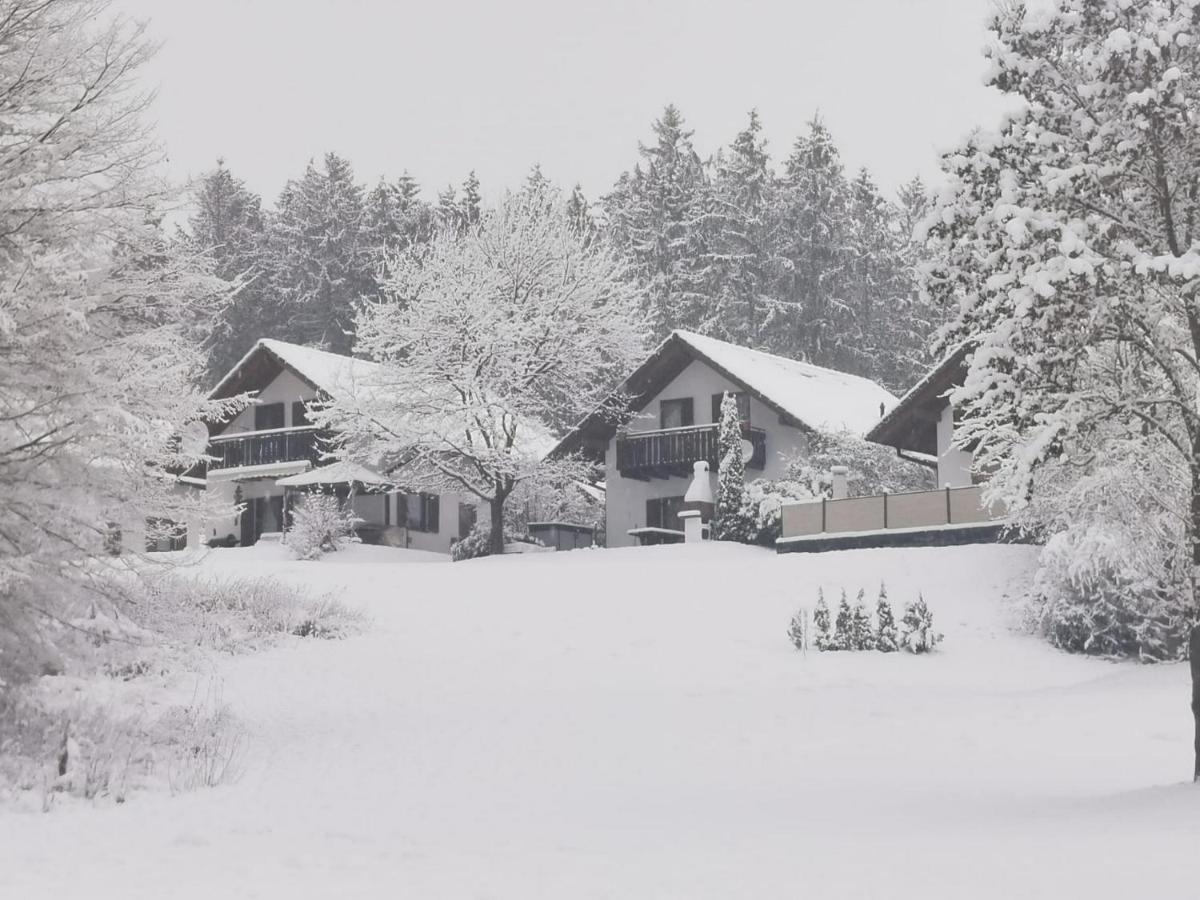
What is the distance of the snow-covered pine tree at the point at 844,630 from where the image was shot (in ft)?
79.8

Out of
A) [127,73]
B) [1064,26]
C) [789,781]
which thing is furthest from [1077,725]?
[127,73]

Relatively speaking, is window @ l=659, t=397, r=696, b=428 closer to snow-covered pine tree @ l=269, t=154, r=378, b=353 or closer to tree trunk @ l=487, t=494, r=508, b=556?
tree trunk @ l=487, t=494, r=508, b=556

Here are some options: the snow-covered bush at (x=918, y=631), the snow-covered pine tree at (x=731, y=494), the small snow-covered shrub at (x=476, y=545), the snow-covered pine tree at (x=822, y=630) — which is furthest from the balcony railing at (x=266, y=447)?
the snow-covered bush at (x=918, y=631)

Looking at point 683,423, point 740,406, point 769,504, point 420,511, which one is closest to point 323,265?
point 420,511

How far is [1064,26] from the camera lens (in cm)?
1223

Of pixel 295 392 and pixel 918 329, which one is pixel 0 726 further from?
pixel 918 329

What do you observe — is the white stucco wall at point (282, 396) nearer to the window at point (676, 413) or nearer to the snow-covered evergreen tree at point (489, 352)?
the snow-covered evergreen tree at point (489, 352)

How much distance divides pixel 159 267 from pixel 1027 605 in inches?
649

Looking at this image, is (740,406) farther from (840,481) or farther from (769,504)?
(769,504)

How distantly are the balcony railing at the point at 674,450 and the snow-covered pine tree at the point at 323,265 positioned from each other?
96.6ft

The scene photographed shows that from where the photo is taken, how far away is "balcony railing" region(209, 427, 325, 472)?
46.9 m

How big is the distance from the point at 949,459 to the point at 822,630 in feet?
44.9

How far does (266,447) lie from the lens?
47750mm

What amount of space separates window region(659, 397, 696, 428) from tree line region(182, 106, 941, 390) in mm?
19439
